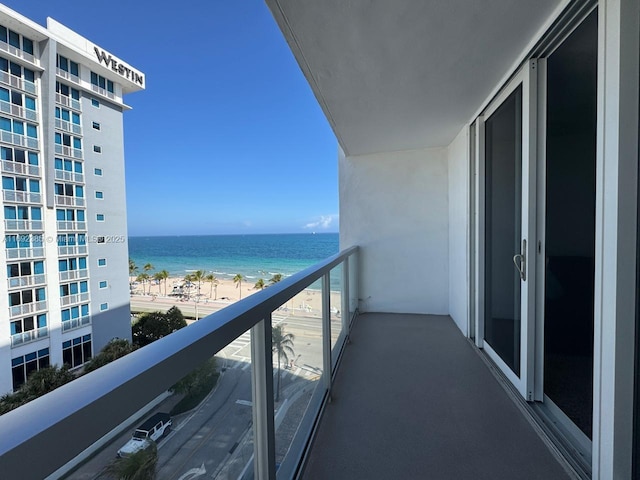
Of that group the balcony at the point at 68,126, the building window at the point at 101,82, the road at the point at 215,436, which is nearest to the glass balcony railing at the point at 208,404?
the road at the point at 215,436

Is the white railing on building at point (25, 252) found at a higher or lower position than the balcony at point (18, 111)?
lower

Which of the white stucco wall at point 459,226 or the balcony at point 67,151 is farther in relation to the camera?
the balcony at point 67,151

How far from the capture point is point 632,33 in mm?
1063

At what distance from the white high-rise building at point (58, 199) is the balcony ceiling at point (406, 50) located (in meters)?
3.11

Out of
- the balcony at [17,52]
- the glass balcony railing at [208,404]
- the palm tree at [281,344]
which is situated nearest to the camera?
the glass balcony railing at [208,404]

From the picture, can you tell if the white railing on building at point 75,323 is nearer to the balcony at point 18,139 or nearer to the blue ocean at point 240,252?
the balcony at point 18,139

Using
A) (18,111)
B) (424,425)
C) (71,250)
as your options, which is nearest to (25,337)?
Result: (71,250)

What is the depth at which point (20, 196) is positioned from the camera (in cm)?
304

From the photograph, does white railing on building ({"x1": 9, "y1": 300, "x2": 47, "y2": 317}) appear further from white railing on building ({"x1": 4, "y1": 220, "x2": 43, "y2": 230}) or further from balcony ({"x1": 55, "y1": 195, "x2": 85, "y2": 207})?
balcony ({"x1": 55, "y1": 195, "x2": 85, "y2": 207})

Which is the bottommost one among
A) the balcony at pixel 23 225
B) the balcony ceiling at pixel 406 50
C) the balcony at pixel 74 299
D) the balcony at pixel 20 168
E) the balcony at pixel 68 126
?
the balcony at pixel 74 299

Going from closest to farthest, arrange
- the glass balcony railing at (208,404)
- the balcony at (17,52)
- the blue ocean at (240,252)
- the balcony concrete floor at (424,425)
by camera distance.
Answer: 1. the glass balcony railing at (208,404)
2. the balcony concrete floor at (424,425)
3. the balcony at (17,52)
4. the blue ocean at (240,252)

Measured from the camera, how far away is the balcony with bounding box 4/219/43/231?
285 cm

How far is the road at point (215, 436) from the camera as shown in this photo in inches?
22.5

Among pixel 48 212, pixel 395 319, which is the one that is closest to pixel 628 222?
pixel 395 319
